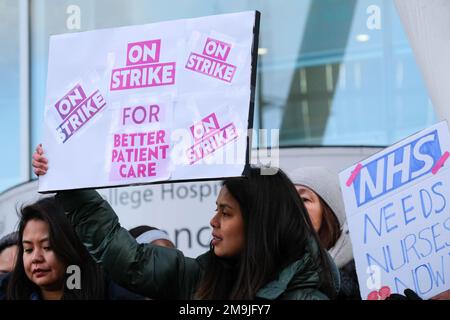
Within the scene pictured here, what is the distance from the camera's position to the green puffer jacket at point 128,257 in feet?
16.9

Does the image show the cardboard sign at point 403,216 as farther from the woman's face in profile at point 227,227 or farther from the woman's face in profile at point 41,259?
the woman's face in profile at point 41,259

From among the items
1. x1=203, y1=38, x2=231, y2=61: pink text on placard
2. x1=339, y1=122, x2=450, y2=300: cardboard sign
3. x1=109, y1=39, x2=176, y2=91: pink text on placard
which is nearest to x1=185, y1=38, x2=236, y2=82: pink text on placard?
x1=203, y1=38, x2=231, y2=61: pink text on placard

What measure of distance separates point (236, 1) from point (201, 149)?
2.51 feet

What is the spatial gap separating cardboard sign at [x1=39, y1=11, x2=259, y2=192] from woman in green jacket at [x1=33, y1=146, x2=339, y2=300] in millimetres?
149

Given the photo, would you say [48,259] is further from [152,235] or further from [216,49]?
[216,49]

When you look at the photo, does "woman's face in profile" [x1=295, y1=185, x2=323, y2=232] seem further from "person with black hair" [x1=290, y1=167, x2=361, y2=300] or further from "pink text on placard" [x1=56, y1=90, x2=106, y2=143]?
"pink text on placard" [x1=56, y1=90, x2=106, y2=143]

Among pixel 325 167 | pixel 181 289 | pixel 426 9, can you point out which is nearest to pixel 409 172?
pixel 325 167

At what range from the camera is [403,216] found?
193 inches

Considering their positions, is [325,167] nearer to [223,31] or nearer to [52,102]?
[223,31]

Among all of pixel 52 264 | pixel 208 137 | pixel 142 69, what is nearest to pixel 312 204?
pixel 208 137

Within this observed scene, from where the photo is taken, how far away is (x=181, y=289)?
5.18m

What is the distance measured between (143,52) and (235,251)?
0.96 meters

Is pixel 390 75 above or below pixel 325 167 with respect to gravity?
above
